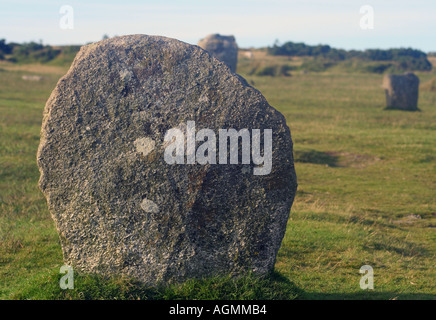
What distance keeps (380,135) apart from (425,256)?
12.1 metres

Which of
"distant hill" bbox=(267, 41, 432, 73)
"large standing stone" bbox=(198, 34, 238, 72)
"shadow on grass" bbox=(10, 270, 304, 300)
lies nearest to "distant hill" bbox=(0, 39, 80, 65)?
"distant hill" bbox=(267, 41, 432, 73)

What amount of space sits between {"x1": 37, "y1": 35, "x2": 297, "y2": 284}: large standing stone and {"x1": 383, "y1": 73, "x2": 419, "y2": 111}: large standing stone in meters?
23.0

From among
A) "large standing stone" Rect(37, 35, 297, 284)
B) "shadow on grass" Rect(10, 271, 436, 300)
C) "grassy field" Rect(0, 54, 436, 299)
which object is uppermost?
"large standing stone" Rect(37, 35, 297, 284)

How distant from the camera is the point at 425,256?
347 inches

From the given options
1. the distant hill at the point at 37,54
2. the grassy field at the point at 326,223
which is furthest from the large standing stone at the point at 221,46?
the distant hill at the point at 37,54

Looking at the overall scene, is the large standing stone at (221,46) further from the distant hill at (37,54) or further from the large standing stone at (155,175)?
the distant hill at (37,54)

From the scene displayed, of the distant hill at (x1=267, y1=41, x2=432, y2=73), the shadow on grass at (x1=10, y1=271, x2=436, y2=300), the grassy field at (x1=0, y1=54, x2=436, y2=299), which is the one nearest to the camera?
the shadow on grass at (x1=10, y1=271, x2=436, y2=300)

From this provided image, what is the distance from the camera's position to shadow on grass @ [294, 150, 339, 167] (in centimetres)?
1622

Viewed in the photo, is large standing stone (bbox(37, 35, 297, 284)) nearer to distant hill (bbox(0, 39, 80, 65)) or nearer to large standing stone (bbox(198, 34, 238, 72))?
large standing stone (bbox(198, 34, 238, 72))

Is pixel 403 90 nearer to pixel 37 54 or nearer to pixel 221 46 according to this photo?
pixel 221 46

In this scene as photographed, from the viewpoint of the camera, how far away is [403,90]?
27.3 m

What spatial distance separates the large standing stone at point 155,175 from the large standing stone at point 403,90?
75.5 ft
